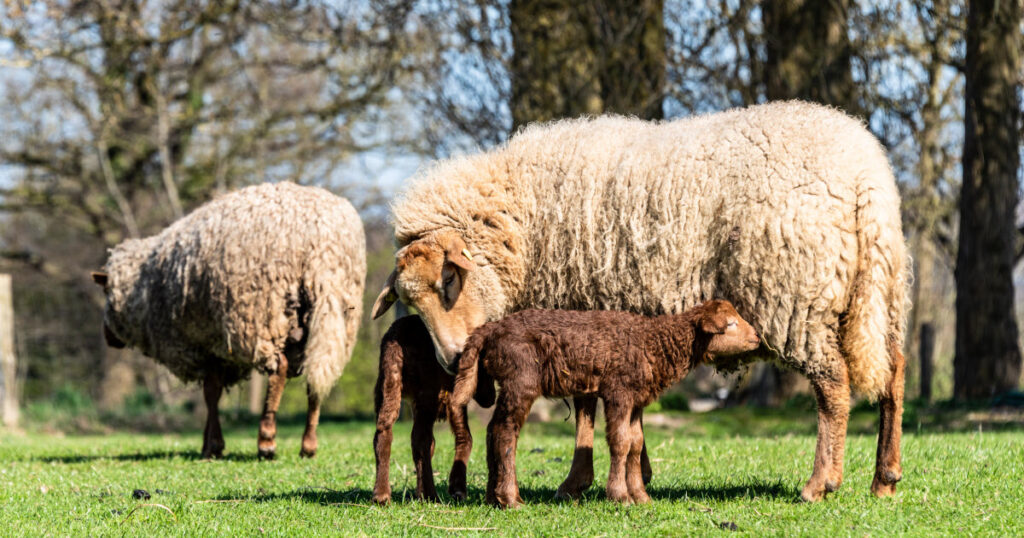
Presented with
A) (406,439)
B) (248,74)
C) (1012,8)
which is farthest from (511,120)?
(248,74)

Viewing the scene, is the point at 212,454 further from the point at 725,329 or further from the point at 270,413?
the point at 725,329

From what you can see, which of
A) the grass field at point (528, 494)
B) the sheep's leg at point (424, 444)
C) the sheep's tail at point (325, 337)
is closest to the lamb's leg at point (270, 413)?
the grass field at point (528, 494)

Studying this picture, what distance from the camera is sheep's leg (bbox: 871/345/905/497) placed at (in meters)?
5.27

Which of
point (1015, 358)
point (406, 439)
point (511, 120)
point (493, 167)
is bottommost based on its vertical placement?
point (406, 439)

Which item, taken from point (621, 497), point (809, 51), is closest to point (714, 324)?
point (621, 497)

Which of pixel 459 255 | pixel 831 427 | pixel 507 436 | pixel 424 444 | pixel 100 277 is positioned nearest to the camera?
pixel 507 436

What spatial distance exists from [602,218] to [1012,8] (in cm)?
786

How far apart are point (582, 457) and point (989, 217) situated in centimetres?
792

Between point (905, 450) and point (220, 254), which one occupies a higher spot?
point (220, 254)

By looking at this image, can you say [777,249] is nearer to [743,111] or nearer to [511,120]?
[743,111]

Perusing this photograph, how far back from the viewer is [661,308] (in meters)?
5.48

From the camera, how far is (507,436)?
495 cm

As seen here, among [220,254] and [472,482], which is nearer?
[472,482]

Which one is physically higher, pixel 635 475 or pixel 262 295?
pixel 262 295
